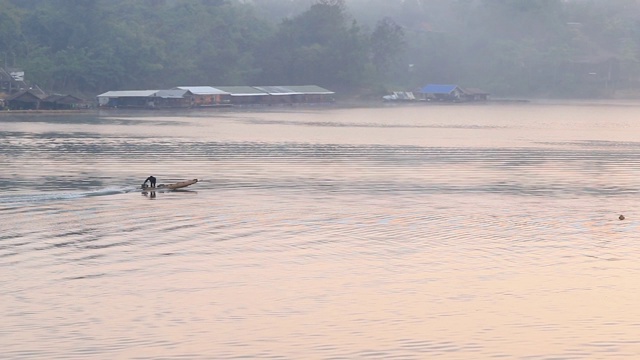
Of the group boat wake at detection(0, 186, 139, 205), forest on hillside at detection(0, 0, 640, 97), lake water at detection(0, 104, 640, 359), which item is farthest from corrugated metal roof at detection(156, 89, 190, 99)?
boat wake at detection(0, 186, 139, 205)

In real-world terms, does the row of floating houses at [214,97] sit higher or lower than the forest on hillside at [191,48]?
lower

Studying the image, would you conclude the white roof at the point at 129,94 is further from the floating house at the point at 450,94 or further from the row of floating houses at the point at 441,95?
the floating house at the point at 450,94

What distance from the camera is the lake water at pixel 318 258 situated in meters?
22.8

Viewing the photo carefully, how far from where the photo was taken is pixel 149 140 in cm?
8031

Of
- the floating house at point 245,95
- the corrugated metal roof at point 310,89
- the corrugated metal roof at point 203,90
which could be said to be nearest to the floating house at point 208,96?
the corrugated metal roof at point 203,90

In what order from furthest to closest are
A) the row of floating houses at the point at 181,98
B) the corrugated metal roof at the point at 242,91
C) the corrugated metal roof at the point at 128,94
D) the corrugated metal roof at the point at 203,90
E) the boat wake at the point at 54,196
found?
the corrugated metal roof at the point at 242,91 < the corrugated metal roof at the point at 203,90 < the corrugated metal roof at the point at 128,94 < the row of floating houses at the point at 181,98 < the boat wake at the point at 54,196

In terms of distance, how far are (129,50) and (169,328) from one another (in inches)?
4999

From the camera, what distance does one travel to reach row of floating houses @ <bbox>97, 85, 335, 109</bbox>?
136 meters

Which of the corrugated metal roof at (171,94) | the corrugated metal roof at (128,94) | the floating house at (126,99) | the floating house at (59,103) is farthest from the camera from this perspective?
the corrugated metal roof at (171,94)

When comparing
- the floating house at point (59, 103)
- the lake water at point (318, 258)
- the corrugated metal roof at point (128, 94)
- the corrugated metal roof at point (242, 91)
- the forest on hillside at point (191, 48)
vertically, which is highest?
the forest on hillside at point (191, 48)

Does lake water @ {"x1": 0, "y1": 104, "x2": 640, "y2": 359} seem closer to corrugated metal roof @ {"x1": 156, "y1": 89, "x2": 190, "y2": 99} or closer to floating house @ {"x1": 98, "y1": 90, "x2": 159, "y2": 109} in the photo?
floating house @ {"x1": 98, "y1": 90, "x2": 159, "y2": 109}

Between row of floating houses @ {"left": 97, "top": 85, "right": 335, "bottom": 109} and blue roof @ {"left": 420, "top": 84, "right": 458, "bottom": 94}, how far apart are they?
19876 millimetres

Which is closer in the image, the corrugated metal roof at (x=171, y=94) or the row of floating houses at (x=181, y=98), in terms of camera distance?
the row of floating houses at (x=181, y=98)

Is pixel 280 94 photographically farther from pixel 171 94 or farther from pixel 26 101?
pixel 26 101
